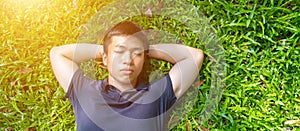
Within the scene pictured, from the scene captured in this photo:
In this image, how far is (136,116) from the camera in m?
2.87

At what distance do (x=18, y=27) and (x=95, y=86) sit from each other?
1161mm

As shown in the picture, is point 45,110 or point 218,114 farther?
point 45,110

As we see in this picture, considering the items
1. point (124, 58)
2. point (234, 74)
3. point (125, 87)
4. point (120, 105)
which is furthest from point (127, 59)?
point (234, 74)

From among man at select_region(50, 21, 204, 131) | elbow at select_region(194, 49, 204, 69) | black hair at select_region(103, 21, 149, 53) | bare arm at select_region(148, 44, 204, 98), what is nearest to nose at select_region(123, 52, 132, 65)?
man at select_region(50, 21, 204, 131)

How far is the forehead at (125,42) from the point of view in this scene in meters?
2.76

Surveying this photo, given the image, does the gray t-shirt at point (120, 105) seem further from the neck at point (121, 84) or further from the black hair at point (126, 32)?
the black hair at point (126, 32)

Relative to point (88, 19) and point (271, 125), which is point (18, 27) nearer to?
point (88, 19)

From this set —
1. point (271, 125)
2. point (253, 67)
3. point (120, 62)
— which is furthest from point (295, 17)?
point (120, 62)

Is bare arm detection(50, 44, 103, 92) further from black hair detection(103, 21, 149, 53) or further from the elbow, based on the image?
the elbow

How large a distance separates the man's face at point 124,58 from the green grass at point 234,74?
0.44 metres

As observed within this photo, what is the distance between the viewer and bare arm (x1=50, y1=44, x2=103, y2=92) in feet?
9.87

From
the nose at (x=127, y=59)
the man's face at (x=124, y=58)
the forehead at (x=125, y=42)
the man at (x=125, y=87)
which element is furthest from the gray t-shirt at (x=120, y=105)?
the forehead at (x=125, y=42)

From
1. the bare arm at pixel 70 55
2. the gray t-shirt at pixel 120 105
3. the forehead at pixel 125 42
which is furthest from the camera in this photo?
the bare arm at pixel 70 55

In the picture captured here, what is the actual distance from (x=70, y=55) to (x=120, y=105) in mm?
637
